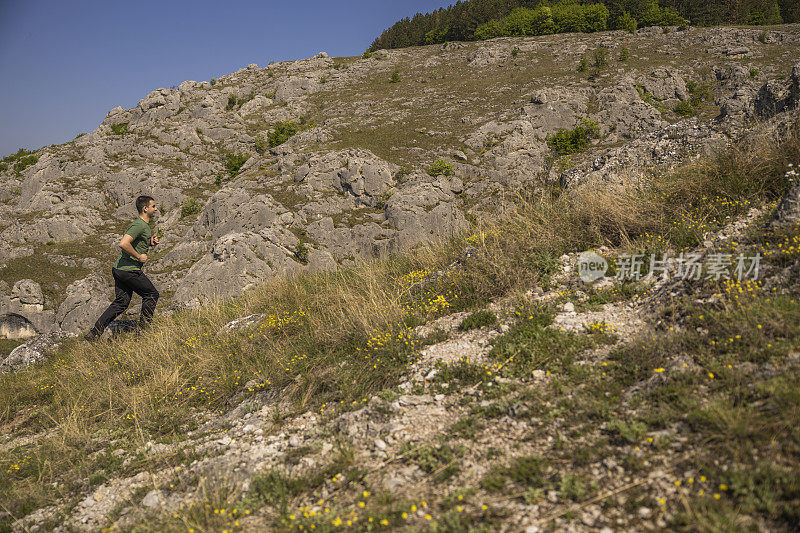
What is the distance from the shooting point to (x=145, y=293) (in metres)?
8.25

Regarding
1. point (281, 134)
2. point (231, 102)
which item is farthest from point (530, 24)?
point (281, 134)

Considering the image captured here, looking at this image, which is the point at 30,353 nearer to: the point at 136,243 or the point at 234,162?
the point at 136,243

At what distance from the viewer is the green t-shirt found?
25.7ft

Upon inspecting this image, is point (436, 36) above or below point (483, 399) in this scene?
above

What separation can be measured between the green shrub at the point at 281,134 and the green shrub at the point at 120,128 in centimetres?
1720

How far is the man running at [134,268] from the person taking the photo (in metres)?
7.82

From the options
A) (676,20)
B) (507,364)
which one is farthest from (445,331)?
(676,20)

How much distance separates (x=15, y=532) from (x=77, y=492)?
0.52m

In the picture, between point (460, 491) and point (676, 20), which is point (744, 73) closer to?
point (676, 20)

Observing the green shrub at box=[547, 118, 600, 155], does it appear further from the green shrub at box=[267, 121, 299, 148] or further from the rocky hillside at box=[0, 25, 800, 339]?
the green shrub at box=[267, 121, 299, 148]

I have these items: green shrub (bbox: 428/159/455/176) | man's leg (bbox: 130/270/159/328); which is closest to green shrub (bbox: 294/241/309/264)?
green shrub (bbox: 428/159/455/176)

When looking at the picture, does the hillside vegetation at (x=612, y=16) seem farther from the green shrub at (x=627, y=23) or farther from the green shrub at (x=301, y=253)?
the green shrub at (x=301, y=253)

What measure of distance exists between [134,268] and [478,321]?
24.3 ft

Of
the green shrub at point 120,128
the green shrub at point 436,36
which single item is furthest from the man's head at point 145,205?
the green shrub at point 436,36
